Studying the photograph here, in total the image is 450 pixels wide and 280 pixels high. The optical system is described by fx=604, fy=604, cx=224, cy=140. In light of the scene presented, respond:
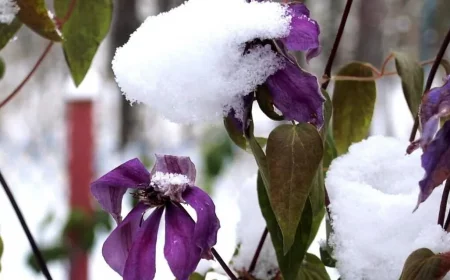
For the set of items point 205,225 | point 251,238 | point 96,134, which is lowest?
point 96,134

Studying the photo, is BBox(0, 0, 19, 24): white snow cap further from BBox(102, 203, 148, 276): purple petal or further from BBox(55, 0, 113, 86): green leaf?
BBox(102, 203, 148, 276): purple petal

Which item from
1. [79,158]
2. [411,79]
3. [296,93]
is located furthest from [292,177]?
[79,158]

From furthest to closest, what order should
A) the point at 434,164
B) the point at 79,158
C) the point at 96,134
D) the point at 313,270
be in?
the point at 96,134 < the point at 79,158 < the point at 313,270 < the point at 434,164

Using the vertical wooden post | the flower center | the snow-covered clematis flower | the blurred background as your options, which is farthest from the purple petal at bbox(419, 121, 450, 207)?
the vertical wooden post

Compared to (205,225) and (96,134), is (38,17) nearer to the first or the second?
(205,225)

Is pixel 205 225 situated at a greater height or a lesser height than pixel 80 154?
greater

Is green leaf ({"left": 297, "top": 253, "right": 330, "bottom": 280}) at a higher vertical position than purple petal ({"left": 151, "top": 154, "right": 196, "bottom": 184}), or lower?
lower
